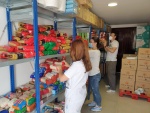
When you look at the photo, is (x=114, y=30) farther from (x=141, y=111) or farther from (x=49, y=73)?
(x=49, y=73)

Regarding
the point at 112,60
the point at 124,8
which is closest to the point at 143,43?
the point at 112,60

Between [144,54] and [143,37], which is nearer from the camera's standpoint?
[144,54]

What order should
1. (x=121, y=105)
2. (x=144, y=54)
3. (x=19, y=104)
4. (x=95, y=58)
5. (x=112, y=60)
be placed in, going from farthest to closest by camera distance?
(x=112, y=60) → (x=144, y=54) → (x=121, y=105) → (x=95, y=58) → (x=19, y=104)

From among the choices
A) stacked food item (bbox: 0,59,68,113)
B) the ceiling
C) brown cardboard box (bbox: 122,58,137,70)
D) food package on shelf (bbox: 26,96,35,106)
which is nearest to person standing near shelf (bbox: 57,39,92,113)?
stacked food item (bbox: 0,59,68,113)

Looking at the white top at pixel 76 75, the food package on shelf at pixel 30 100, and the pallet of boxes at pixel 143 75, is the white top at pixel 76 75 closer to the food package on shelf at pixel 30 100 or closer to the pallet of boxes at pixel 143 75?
the food package on shelf at pixel 30 100

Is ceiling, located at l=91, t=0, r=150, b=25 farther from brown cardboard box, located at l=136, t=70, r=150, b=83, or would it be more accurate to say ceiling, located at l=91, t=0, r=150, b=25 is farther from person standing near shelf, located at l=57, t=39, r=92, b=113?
brown cardboard box, located at l=136, t=70, r=150, b=83

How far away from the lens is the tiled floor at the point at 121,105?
2.72 m

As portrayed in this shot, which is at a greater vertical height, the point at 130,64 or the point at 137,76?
the point at 130,64

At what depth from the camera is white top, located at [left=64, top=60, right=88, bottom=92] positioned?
1.52 metres

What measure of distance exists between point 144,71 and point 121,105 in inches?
41.1

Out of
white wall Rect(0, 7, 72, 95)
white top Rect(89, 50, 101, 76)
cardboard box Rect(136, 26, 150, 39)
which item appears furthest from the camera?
cardboard box Rect(136, 26, 150, 39)

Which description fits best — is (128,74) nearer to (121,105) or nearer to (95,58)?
(121,105)

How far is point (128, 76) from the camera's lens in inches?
133

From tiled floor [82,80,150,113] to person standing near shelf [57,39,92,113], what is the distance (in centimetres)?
119
